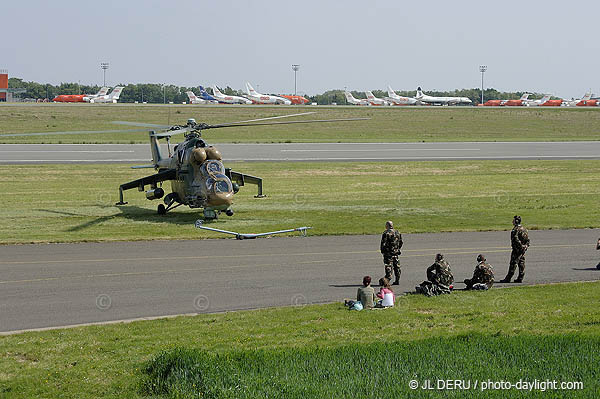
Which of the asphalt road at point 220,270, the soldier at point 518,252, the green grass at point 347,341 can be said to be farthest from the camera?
the soldier at point 518,252

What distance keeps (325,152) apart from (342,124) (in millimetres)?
30545

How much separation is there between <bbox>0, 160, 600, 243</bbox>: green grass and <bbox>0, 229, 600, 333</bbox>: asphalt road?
8.04 ft

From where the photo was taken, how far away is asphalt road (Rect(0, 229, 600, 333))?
1884cm

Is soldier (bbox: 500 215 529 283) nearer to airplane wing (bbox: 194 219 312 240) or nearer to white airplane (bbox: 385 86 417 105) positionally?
airplane wing (bbox: 194 219 312 240)

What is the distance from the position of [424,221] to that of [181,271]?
13.5m

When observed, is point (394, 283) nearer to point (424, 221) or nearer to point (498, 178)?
point (424, 221)

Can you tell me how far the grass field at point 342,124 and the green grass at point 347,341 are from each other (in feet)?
196

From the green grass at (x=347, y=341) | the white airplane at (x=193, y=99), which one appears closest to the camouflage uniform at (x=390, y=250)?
the green grass at (x=347, y=341)

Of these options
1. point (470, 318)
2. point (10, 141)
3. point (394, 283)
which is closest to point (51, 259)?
point (394, 283)

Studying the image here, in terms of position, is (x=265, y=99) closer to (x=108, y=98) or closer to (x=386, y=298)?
(x=108, y=98)

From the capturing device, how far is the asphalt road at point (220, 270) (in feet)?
61.8

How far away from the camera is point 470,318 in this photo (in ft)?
56.9

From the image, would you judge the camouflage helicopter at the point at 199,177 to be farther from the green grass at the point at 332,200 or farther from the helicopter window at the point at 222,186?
the green grass at the point at 332,200

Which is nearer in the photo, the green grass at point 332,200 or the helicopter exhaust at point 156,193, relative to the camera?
the green grass at point 332,200
